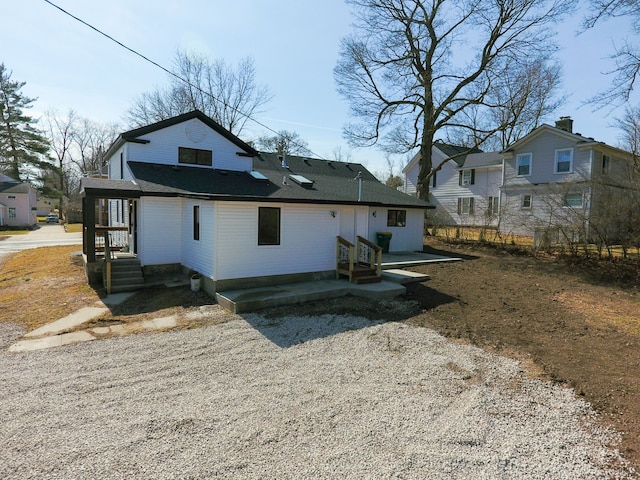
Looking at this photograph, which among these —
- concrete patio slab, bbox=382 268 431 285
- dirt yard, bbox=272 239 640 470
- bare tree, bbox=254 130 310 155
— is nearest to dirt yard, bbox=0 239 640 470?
dirt yard, bbox=272 239 640 470

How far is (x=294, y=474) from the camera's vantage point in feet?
9.87

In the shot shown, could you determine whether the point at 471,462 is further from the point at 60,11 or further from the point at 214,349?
the point at 60,11

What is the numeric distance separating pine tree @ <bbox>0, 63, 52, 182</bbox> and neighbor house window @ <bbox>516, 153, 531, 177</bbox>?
4619cm

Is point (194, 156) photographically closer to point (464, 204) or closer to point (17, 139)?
point (464, 204)

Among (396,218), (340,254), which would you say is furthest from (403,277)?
(396,218)

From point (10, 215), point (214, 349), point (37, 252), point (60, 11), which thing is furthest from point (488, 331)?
point (10, 215)

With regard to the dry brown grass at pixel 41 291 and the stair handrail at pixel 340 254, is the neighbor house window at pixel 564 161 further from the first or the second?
the dry brown grass at pixel 41 291

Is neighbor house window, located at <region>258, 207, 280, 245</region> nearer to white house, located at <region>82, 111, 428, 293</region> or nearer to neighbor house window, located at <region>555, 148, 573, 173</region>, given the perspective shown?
white house, located at <region>82, 111, 428, 293</region>

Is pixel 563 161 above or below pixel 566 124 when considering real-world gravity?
below

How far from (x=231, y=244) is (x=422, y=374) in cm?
552

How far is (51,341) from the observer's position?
612 cm

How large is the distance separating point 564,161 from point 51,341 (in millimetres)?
23875

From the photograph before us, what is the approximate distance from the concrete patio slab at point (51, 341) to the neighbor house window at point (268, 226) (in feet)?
13.7

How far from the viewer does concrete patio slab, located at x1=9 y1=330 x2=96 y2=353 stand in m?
5.81
